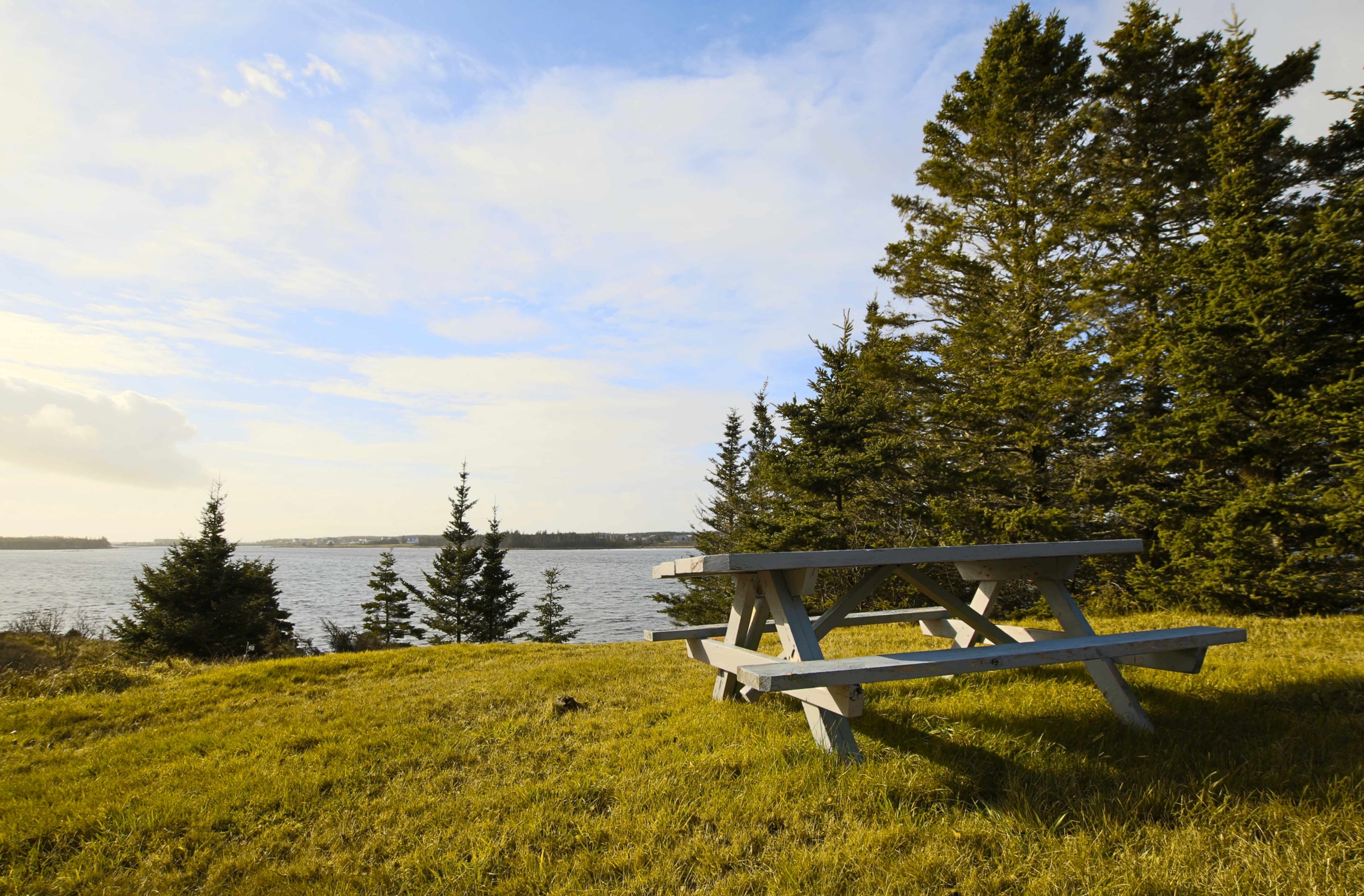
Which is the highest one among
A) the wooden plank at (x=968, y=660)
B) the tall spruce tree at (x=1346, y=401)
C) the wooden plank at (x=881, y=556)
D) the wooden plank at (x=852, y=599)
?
the tall spruce tree at (x=1346, y=401)

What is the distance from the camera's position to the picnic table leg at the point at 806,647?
3.00 m

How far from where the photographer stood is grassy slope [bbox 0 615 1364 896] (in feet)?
6.96

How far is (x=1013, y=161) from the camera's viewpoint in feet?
38.8

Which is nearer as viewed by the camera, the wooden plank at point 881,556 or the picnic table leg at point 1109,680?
the wooden plank at point 881,556

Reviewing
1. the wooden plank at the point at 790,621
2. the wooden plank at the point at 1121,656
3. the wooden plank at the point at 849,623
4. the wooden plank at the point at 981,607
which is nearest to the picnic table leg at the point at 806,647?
the wooden plank at the point at 790,621

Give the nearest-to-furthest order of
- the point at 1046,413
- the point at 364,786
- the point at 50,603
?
1. the point at 364,786
2. the point at 1046,413
3. the point at 50,603

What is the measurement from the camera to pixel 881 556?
3.38 m

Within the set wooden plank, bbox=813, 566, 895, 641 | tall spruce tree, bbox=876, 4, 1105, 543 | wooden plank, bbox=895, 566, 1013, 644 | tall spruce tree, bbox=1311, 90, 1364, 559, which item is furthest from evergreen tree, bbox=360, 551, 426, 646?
tall spruce tree, bbox=1311, 90, 1364, 559

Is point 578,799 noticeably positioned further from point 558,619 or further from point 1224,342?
point 558,619

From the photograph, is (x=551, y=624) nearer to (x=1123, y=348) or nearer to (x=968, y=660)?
(x=1123, y=348)

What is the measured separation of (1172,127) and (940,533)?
8.38m

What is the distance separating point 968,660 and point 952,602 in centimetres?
125

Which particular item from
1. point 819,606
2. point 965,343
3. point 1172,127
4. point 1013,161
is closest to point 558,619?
point 819,606

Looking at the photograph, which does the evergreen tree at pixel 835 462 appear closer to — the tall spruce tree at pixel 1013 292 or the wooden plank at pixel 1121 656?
the tall spruce tree at pixel 1013 292
